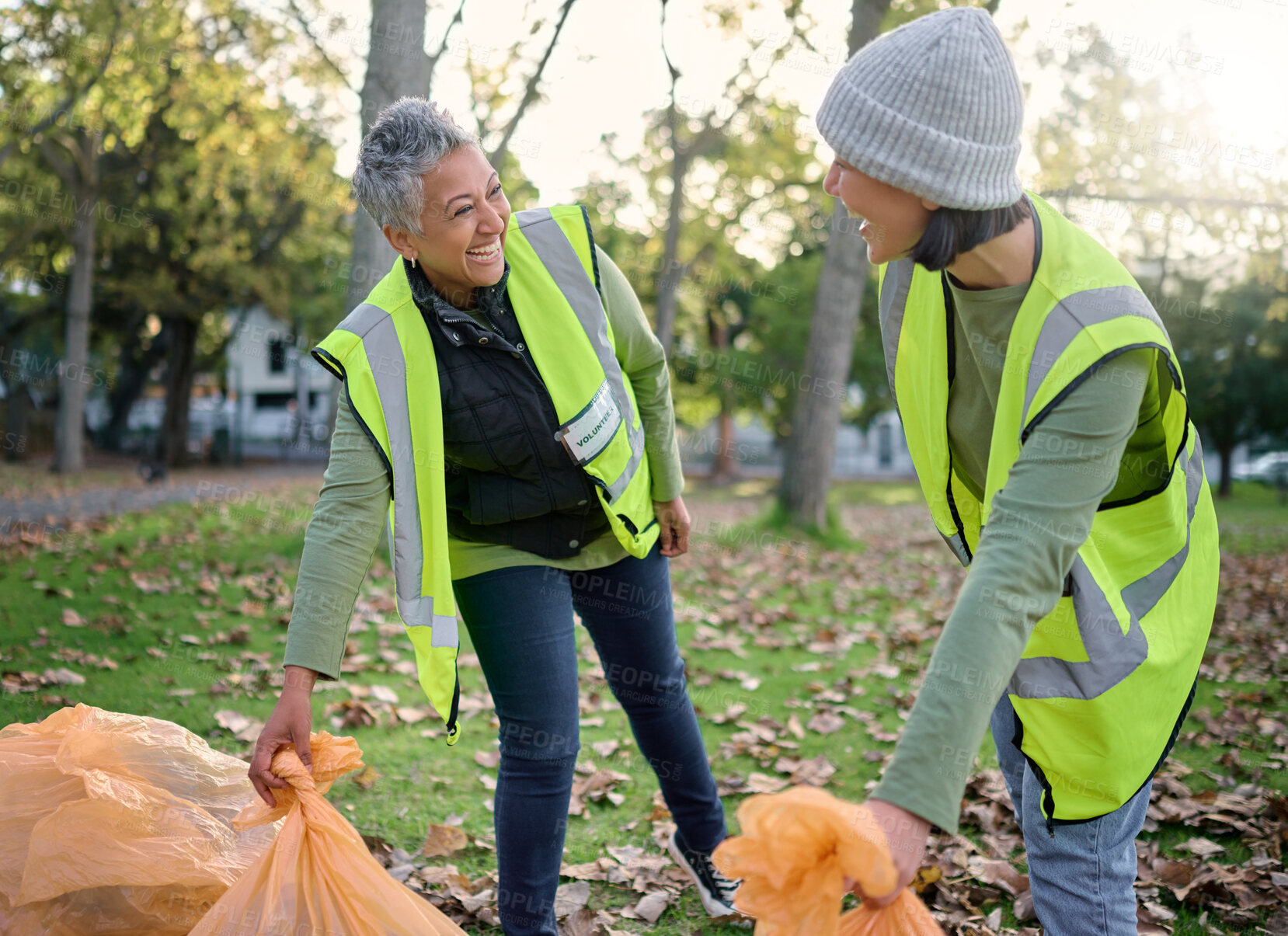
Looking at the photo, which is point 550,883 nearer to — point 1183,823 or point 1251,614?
point 1183,823

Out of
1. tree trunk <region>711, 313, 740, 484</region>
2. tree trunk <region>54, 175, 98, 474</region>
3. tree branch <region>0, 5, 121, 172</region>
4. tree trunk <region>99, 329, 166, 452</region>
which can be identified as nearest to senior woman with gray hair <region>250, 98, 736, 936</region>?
tree branch <region>0, 5, 121, 172</region>

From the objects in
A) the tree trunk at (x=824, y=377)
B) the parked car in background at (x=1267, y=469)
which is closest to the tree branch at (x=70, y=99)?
the tree trunk at (x=824, y=377)

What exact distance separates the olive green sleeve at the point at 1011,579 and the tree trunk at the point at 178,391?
25787mm

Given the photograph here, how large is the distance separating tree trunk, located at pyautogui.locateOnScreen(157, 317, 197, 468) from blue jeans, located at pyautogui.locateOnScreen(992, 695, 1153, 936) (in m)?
25.6

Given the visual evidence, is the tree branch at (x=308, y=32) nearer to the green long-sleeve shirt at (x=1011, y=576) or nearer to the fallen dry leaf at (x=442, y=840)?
the fallen dry leaf at (x=442, y=840)

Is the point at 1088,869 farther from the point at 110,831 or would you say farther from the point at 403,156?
the point at 110,831

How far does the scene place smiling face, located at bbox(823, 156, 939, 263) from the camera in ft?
5.15

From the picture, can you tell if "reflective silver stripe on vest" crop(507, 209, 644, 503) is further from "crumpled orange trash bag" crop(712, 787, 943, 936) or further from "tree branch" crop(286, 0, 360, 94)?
"tree branch" crop(286, 0, 360, 94)

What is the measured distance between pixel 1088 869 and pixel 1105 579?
0.54 metres

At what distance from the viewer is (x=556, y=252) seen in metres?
2.41

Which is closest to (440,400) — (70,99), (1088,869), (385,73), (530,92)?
(1088,869)

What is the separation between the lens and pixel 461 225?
215 cm

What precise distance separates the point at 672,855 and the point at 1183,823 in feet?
6.11

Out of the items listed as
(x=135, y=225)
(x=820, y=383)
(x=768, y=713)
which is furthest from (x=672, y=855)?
(x=135, y=225)
